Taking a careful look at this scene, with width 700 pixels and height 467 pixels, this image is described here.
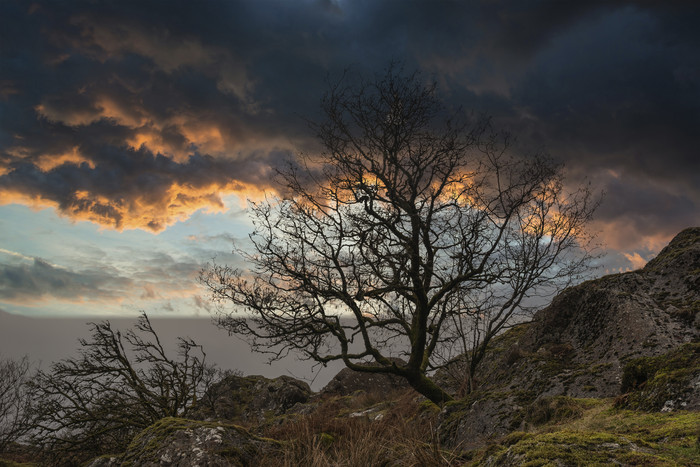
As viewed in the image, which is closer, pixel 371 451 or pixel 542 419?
pixel 371 451

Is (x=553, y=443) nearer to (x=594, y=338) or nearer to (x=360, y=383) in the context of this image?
(x=594, y=338)

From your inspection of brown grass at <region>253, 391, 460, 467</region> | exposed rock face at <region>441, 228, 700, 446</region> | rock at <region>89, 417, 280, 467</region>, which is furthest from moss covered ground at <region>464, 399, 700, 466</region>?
rock at <region>89, 417, 280, 467</region>

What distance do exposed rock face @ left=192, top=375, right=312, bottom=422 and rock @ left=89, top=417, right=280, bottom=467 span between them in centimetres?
1663

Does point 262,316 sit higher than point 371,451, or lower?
higher

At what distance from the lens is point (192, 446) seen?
4.89 m

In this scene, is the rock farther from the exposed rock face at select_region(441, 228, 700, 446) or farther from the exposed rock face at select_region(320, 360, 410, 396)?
the exposed rock face at select_region(320, 360, 410, 396)

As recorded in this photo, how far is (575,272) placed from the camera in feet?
40.0

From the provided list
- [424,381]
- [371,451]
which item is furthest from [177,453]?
[424,381]

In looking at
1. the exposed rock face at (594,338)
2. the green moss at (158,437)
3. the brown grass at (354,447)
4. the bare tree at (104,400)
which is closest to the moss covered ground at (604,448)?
the brown grass at (354,447)

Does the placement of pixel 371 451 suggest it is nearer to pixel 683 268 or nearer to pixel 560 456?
pixel 560 456

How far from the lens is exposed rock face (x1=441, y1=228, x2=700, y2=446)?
276 inches

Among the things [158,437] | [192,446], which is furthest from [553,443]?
[158,437]

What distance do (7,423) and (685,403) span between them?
47473 mm

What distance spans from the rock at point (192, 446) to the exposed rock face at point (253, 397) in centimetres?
1663
